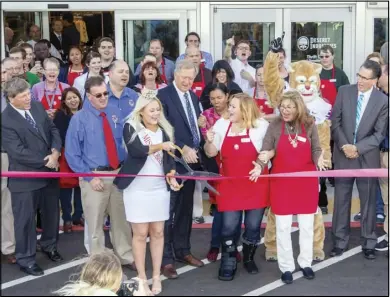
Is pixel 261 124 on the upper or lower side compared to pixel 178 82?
lower

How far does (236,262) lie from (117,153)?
142cm

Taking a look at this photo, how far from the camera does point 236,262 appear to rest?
6.10 meters

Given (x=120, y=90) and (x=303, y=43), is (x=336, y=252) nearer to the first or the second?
(x=120, y=90)

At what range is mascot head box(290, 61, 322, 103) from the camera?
6.57 metres

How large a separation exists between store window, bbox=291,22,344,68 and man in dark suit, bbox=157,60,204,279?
4639 mm

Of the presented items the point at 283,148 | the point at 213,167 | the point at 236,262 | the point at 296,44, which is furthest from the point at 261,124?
the point at 296,44

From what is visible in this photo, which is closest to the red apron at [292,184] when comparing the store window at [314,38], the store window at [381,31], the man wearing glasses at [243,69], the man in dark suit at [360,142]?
the man in dark suit at [360,142]

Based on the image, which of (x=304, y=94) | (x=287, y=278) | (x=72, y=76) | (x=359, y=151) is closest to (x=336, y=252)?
(x=287, y=278)

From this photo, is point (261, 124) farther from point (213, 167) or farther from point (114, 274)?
point (114, 274)

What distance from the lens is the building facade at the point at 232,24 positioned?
10.2 meters

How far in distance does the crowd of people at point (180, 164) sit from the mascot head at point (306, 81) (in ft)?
0.05

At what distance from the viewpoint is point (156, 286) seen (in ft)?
18.4

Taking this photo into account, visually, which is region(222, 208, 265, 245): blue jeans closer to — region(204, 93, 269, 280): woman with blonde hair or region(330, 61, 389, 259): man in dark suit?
region(204, 93, 269, 280): woman with blonde hair

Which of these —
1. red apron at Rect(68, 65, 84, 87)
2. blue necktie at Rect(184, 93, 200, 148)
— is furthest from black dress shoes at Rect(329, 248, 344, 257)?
red apron at Rect(68, 65, 84, 87)
